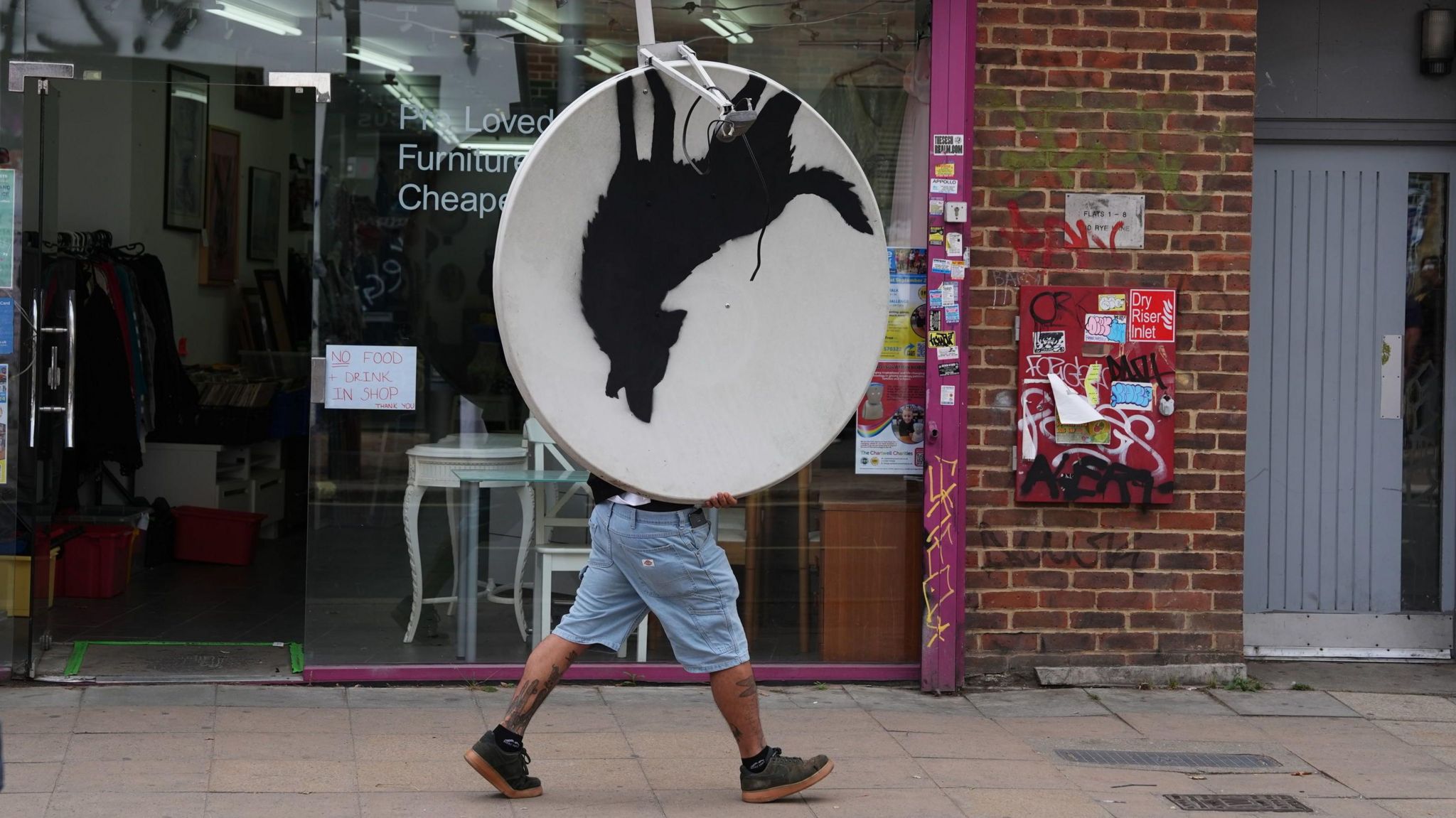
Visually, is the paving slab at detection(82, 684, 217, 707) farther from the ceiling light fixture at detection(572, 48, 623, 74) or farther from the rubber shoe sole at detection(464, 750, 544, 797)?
the ceiling light fixture at detection(572, 48, 623, 74)

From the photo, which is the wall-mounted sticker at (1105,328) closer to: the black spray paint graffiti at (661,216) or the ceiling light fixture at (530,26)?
the black spray paint graffiti at (661,216)

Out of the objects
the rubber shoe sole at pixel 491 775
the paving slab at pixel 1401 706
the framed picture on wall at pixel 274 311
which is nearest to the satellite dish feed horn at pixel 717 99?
the rubber shoe sole at pixel 491 775

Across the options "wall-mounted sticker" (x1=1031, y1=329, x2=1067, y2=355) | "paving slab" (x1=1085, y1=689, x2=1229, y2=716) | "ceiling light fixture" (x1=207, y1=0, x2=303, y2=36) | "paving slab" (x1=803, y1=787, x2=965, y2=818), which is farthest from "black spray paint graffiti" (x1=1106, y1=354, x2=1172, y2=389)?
"ceiling light fixture" (x1=207, y1=0, x2=303, y2=36)

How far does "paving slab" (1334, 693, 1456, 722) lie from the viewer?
5879 millimetres

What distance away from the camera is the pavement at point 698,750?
449 cm

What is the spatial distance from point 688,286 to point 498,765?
151 centimetres

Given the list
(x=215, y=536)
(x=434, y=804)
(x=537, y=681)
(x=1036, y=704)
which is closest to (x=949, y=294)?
(x=1036, y=704)

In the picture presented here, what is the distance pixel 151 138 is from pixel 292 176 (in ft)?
5.16

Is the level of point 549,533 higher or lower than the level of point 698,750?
higher

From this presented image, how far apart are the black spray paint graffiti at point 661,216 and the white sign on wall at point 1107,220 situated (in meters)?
2.15

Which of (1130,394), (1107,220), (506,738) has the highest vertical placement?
(1107,220)

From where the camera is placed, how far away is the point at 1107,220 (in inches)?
239

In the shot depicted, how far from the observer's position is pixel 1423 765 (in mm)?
5219

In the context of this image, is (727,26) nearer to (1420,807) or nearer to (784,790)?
(784,790)
